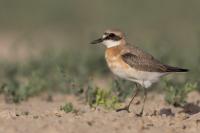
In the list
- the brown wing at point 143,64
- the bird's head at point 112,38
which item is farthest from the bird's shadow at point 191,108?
the bird's head at point 112,38

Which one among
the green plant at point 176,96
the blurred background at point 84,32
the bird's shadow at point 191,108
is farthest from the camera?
the blurred background at point 84,32

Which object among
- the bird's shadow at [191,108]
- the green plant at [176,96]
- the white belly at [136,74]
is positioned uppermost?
the white belly at [136,74]

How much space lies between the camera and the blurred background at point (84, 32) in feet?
45.3

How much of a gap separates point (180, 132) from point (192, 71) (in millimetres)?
4248

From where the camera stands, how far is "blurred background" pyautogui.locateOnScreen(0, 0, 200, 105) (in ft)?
45.3

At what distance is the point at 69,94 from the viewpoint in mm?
12055

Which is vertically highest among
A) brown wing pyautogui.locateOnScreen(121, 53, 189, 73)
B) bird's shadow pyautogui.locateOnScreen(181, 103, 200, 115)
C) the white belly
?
brown wing pyautogui.locateOnScreen(121, 53, 189, 73)

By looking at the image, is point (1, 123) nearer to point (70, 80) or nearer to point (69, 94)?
point (70, 80)

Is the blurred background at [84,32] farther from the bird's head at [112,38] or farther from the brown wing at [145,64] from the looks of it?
the brown wing at [145,64]

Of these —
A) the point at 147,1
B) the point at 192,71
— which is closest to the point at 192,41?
the point at 147,1

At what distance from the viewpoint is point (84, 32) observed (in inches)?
866

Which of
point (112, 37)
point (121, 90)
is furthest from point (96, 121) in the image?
point (121, 90)

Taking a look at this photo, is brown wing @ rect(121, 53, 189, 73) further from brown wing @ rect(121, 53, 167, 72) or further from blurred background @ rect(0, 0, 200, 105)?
blurred background @ rect(0, 0, 200, 105)

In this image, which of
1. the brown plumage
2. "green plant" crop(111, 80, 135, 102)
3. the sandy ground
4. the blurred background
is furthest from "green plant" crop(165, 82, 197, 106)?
the blurred background
